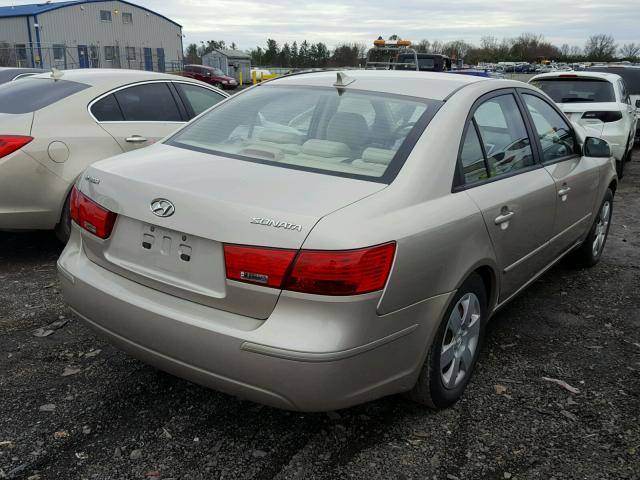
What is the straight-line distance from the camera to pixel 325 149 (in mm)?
3051

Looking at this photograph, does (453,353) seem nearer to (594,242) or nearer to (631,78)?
(594,242)

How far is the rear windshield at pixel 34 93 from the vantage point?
17.0ft

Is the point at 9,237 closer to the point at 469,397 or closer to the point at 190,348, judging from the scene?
the point at 190,348

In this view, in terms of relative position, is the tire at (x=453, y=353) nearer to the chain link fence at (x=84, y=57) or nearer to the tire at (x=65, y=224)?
the tire at (x=65, y=224)

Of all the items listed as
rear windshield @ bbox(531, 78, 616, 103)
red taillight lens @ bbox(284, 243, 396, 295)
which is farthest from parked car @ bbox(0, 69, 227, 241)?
rear windshield @ bbox(531, 78, 616, 103)

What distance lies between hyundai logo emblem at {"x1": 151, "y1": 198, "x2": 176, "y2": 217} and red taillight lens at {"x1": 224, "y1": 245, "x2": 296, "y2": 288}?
0.31m

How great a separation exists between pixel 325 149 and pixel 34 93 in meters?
3.50

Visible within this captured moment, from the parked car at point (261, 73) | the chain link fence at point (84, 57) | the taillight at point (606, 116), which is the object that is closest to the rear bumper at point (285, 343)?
the taillight at point (606, 116)

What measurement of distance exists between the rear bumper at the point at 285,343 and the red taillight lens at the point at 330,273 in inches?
1.6

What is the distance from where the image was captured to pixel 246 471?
2.62 meters

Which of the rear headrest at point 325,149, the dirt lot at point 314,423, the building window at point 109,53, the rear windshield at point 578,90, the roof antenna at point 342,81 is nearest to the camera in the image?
the dirt lot at point 314,423

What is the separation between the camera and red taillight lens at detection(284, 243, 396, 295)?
90.4 inches

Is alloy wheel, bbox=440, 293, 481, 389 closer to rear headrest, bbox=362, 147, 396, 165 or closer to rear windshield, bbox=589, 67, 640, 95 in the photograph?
→ rear headrest, bbox=362, 147, 396, 165

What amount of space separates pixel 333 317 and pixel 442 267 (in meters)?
0.63
